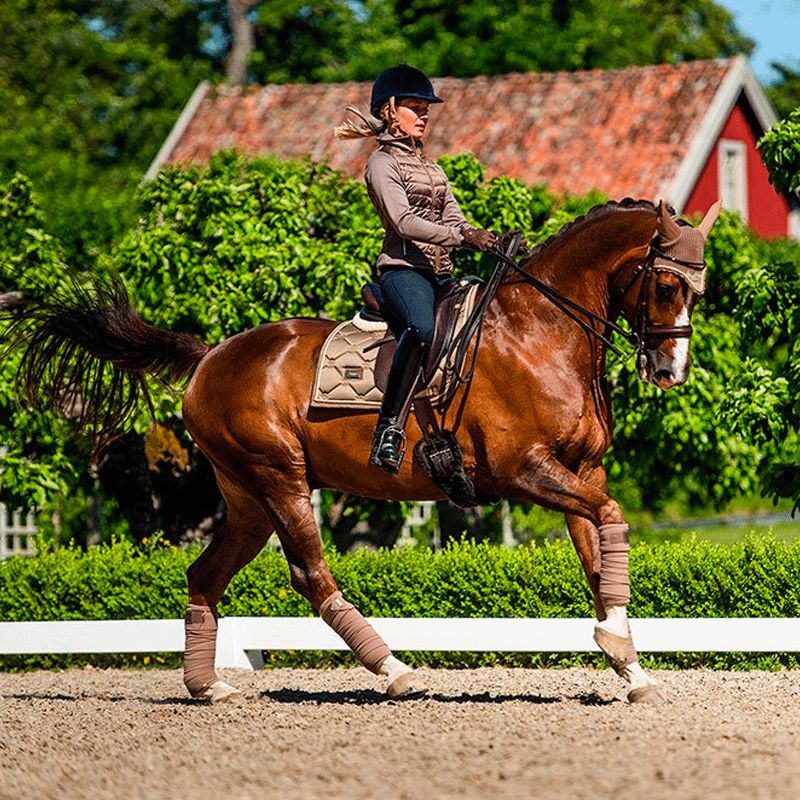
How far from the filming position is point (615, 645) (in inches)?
349

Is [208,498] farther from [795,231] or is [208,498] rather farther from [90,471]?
[795,231]

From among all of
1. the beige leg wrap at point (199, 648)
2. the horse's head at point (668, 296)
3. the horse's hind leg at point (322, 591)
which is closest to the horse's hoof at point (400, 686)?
the horse's hind leg at point (322, 591)

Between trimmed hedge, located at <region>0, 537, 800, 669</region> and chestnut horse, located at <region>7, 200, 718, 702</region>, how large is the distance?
2.72 meters

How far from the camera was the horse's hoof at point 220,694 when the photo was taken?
1003cm

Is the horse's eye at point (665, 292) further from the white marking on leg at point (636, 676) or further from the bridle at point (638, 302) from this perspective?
the white marking on leg at point (636, 676)

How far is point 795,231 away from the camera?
31562 millimetres

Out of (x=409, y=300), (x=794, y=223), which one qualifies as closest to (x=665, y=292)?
(x=409, y=300)

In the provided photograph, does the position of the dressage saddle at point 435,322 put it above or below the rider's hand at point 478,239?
below

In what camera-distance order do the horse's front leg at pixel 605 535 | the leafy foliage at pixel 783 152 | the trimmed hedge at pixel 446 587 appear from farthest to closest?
the leafy foliage at pixel 783 152, the trimmed hedge at pixel 446 587, the horse's front leg at pixel 605 535

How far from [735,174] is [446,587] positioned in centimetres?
1769

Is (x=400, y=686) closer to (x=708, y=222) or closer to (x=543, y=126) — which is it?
(x=708, y=222)

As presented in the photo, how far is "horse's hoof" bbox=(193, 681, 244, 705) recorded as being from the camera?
10031 millimetres

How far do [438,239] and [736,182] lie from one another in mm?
20641

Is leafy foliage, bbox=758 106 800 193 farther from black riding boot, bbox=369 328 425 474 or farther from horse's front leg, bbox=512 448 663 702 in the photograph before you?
horse's front leg, bbox=512 448 663 702
